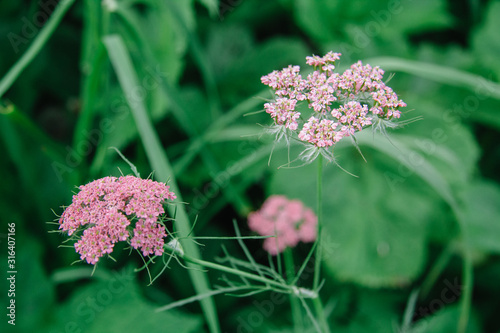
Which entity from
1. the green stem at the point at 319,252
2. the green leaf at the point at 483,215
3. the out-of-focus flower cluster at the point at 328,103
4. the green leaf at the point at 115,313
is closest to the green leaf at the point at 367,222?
the green leaf at the point at 483,215

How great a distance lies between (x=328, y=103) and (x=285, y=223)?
2.79ft

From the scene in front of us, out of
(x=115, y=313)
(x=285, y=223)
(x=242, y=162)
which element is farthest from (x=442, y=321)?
(x=115, y=313)

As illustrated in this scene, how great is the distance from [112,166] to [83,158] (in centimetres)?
23

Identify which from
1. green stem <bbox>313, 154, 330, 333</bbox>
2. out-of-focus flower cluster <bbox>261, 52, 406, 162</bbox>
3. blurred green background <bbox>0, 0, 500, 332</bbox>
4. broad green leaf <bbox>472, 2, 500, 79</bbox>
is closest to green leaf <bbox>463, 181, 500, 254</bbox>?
blurred green background <bbox>0, 0, 500, 332</bbox>

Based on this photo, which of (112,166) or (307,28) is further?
(307,28)

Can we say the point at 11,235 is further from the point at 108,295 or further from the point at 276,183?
the point at 276,183

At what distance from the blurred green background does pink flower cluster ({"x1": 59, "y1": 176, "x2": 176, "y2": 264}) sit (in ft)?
2.22

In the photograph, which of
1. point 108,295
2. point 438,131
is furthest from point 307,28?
point 108,295

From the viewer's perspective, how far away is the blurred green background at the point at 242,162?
168 centimetres

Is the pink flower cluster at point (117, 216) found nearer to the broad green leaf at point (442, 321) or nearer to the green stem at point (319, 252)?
the green stem at point (319, 252)

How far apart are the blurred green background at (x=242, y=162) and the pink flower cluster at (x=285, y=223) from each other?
205 mm

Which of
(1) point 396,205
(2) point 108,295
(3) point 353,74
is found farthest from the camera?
(1) point 396,205

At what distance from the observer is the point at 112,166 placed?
79.9 inches

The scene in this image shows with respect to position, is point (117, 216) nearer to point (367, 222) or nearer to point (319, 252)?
point (319, 252)
